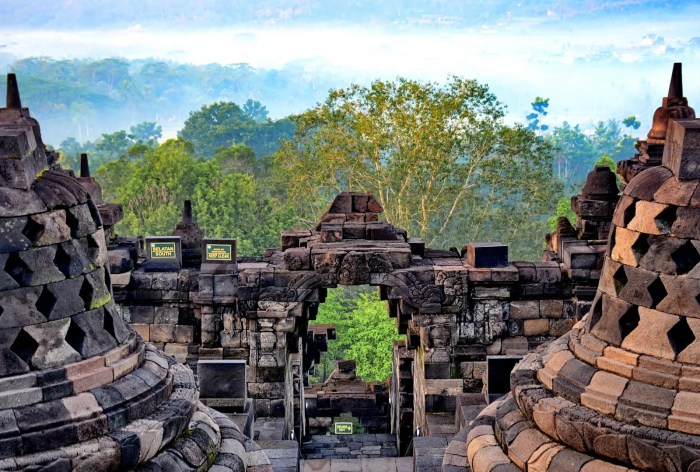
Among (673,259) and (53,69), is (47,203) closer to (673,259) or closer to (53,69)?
(673,259)

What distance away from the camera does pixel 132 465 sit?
6.71m

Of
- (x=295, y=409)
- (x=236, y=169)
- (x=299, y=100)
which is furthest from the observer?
(x=299, y=100)

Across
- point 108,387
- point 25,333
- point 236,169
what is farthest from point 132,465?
point 236,169

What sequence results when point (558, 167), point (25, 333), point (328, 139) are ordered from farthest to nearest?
point (558, 167) < point (328, 139) < point (25, 333)

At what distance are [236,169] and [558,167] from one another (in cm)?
2894

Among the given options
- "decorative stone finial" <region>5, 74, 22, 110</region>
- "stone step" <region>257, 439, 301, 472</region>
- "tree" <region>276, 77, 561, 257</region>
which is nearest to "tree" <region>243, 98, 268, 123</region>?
"tree" <region>276, 77, 561, 257</region>

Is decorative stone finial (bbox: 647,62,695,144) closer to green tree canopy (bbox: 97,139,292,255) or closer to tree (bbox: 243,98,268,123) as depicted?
green tree canopy (bbox: 97,139,292,255)

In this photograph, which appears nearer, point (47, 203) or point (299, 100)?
point (47, 203)

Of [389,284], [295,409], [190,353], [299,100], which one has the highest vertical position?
[299,100]

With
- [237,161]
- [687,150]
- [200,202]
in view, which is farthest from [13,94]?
[237,161]

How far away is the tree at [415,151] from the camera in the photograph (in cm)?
3347

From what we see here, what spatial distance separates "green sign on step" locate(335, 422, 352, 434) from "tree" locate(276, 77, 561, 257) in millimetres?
16534

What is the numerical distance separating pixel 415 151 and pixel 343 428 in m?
17.1

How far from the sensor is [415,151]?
110 feet
